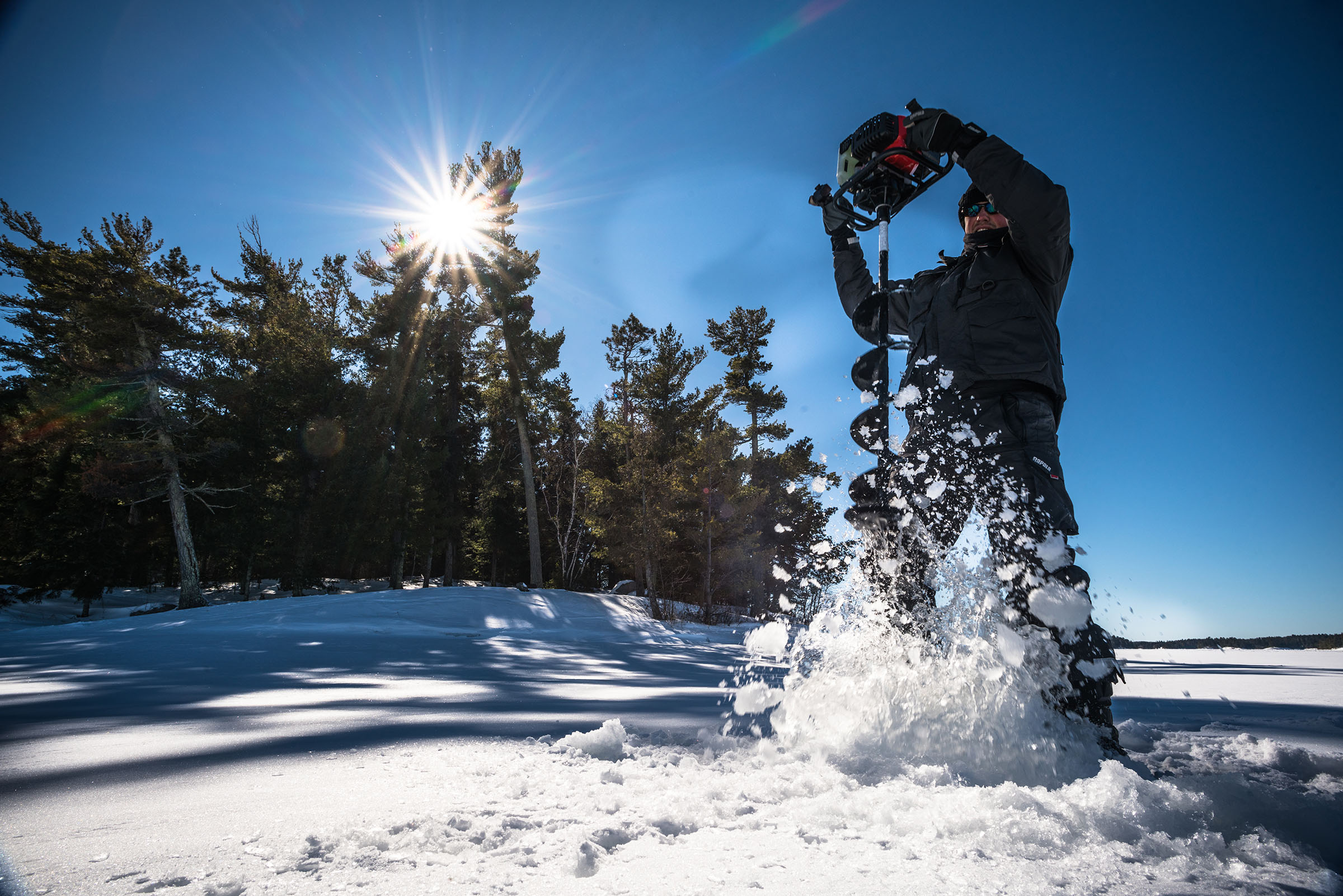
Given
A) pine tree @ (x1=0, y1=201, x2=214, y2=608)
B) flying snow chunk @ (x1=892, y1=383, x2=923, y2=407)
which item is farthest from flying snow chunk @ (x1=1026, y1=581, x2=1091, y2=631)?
pine tree @ (x1=0, y1=201, x2=214, y2=608)

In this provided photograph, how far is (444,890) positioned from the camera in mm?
737

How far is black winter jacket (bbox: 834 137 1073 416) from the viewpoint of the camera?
192 cm

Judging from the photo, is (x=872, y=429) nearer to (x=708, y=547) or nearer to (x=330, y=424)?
(x=708, y=547)

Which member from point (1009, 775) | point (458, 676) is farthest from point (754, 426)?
point (1009, 775)

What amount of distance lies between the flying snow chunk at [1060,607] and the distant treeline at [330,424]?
1433 cm

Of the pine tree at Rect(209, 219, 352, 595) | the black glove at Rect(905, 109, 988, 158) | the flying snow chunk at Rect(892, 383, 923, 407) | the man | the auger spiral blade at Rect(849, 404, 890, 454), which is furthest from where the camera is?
the pine tree at Rect(209, 219, 352, 595)

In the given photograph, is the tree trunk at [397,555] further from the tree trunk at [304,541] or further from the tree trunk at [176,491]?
the tree trunk at [176,491]

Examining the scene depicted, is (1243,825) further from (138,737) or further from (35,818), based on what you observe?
(138,737)

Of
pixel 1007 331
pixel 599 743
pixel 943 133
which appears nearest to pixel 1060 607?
pixel 1007 331

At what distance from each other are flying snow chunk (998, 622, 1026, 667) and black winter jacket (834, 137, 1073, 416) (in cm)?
87

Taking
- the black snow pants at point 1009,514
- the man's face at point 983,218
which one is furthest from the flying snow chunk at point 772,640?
the man's face at point 983,218

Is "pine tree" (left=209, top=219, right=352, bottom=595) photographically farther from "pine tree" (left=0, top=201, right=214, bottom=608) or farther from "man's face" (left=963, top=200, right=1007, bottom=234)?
"man's face" (left=963, top=200, right=1007, bottom=234)

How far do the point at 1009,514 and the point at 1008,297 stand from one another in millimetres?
808

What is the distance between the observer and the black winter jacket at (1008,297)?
1.92 metres
